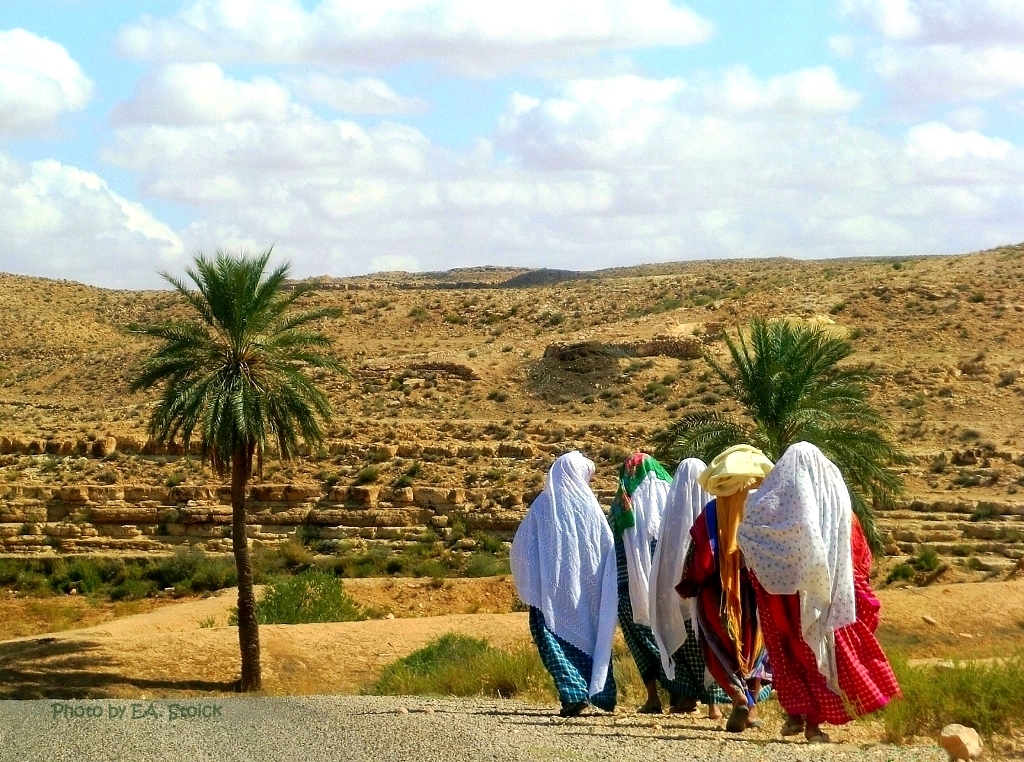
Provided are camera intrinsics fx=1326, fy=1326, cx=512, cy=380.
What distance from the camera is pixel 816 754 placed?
6426mm

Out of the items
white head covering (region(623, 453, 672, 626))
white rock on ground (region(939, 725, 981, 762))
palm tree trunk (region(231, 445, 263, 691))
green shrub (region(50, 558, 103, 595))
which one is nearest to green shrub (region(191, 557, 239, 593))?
green shrub (region(50, 558, 103, 595))

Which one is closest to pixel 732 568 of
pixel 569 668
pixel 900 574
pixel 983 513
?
pixel 569 668

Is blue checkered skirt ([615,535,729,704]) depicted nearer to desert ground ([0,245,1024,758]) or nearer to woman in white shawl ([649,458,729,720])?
woman in white shawl ([649,458,729,720])

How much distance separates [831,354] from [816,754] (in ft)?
36.1

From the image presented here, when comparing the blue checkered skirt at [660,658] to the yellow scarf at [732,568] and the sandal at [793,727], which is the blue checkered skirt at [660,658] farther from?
the sandal at [793,727]

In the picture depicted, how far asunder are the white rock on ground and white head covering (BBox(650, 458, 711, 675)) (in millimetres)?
2513

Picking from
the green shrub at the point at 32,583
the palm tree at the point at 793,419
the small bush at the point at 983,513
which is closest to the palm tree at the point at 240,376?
the palm tree at the point at 793,419

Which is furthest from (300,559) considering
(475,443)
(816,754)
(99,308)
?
(99,308)

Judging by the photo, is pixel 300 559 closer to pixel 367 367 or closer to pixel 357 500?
pixel 357 500

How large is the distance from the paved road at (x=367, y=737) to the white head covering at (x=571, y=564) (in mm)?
578

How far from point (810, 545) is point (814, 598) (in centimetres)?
30

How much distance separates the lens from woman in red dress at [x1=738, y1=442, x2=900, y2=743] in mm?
7191

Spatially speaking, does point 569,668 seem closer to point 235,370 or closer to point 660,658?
point 660,658

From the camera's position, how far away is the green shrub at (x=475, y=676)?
11.2m
